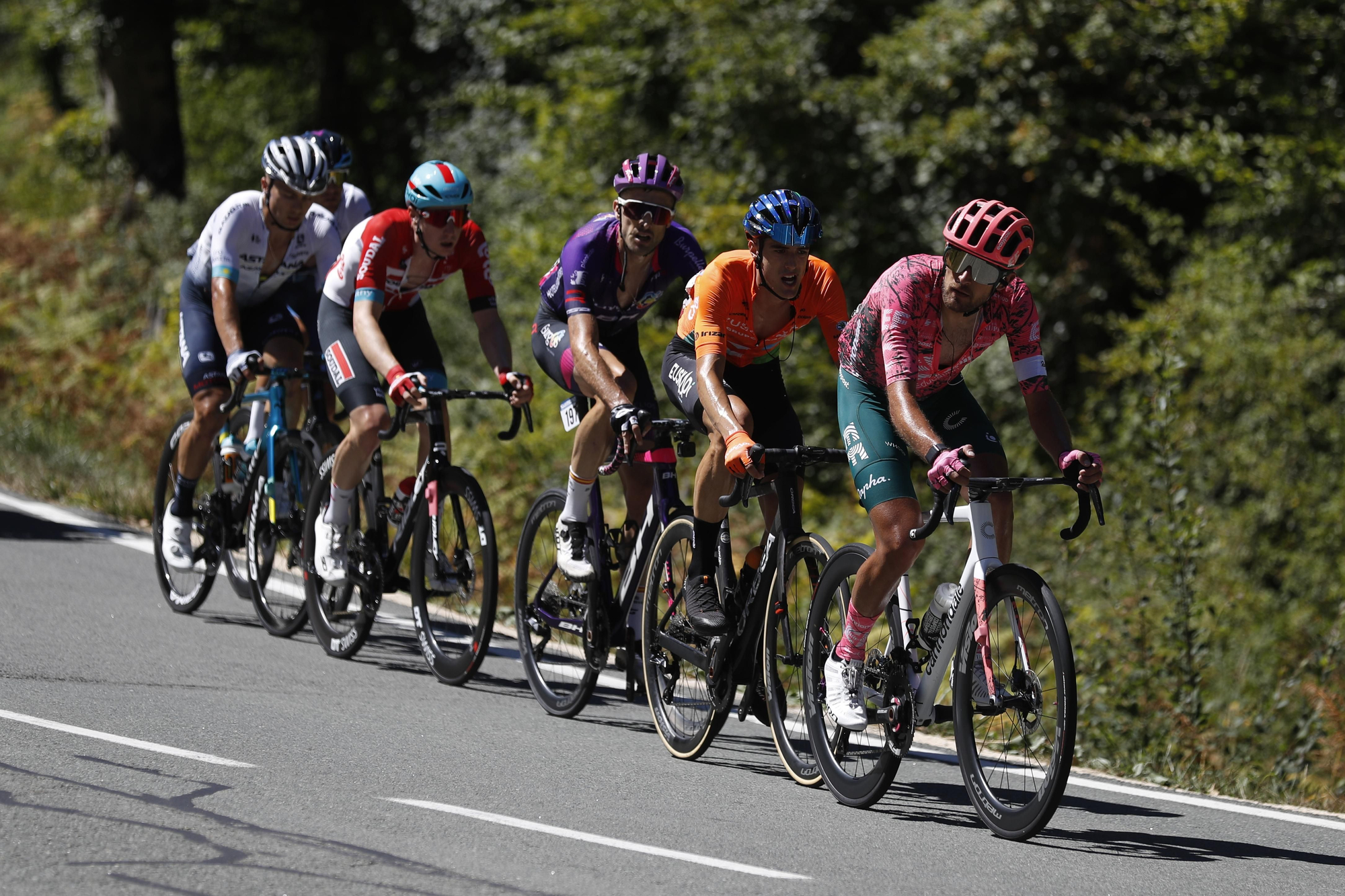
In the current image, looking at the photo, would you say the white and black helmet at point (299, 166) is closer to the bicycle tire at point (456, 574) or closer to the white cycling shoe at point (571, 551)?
the bicycle tire at point (456, 574)

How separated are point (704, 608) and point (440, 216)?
8.15ft

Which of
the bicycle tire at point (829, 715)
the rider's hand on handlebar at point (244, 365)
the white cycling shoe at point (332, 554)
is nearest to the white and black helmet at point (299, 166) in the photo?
the rider's hand on handlebar at point (244, 365)

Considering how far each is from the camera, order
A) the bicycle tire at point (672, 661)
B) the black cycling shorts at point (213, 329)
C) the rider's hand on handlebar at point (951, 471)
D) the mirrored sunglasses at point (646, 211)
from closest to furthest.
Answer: the rider's hand on handlebar at point (951, 471)
the bicycle tire at point (672, 661)
the mirrored sunglasses at point (646, 211)
the black cycling shorts at point (213, 329)

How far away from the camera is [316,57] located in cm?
2709

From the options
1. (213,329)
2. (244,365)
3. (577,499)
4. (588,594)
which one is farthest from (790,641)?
(213,329)

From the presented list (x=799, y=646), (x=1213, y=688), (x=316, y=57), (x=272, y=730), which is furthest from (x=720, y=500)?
(x=316, y=57)

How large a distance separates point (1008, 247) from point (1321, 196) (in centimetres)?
1008

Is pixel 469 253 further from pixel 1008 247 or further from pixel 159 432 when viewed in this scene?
pixel 159 432

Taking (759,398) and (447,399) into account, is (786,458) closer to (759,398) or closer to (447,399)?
(759,398)

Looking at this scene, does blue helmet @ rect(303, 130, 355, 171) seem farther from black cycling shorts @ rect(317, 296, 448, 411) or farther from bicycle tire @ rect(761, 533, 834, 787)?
bicycle tire @ rect(761, 533, 834, 787)

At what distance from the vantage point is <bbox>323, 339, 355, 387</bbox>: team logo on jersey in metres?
7.52

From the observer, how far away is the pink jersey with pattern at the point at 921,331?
5457 mm

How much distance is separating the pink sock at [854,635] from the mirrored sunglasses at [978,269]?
4.10 feet

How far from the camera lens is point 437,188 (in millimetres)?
7340
